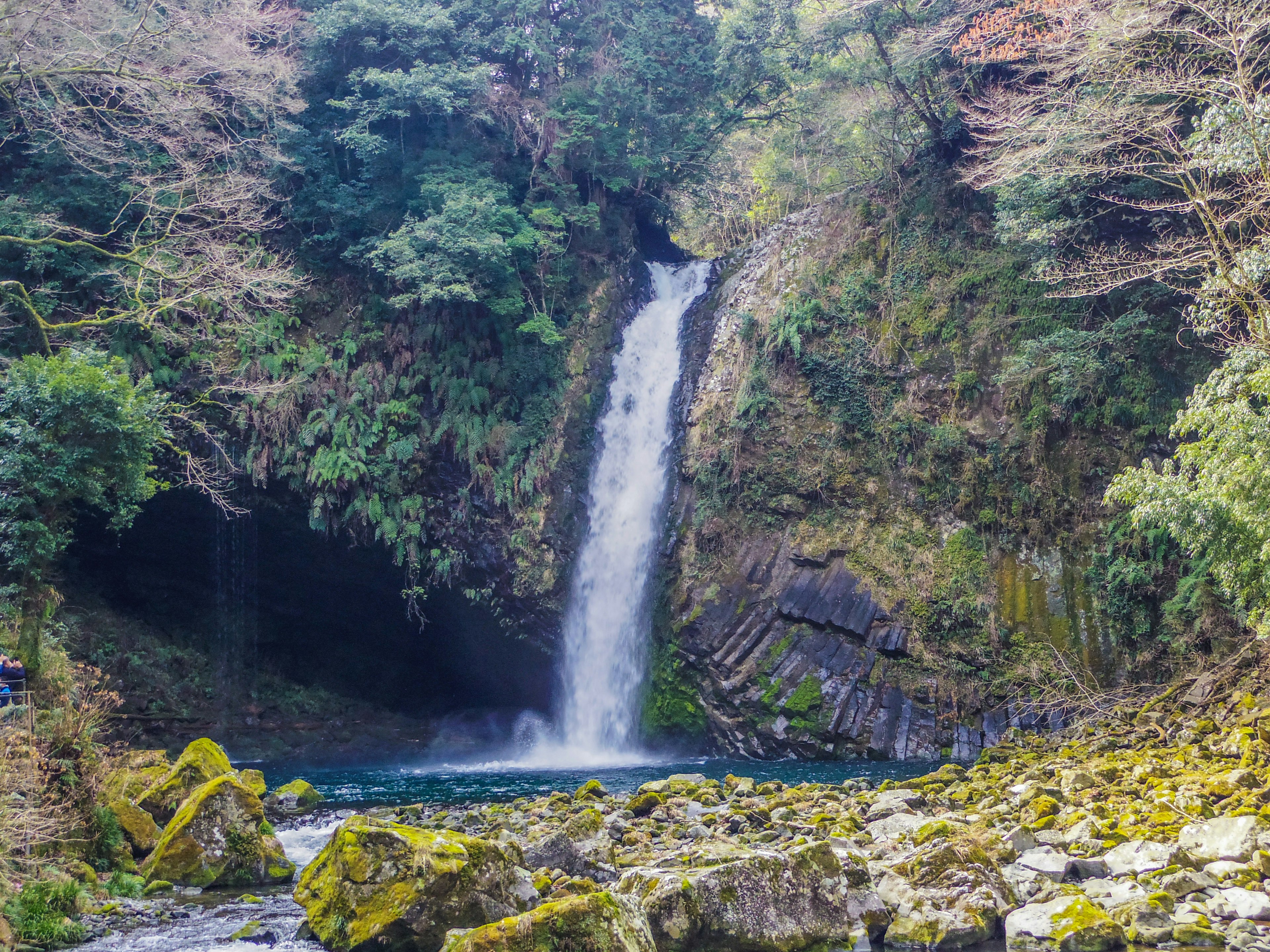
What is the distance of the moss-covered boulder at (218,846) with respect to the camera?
756cm

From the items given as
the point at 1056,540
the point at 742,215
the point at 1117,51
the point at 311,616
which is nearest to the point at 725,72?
the point at 742,215

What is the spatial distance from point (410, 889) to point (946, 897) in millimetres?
3406

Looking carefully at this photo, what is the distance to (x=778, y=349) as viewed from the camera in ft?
59.6

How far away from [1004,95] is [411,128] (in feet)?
41.5

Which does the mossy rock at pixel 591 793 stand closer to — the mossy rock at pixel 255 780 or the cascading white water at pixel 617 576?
the mossy rock at pixel 255 780

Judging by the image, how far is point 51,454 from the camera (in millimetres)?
11656

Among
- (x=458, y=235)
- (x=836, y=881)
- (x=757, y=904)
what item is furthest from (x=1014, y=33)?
(x=757, y=904)

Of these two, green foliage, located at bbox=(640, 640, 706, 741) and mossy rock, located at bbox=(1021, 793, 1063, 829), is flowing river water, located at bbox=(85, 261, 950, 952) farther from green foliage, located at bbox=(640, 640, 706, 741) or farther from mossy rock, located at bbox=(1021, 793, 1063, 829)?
mossy rock, located at bbox=(1021, 793, 1063, 829)

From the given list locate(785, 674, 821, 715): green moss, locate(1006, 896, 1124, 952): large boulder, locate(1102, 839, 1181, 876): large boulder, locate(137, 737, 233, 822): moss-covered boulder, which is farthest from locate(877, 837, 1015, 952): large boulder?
locate(785, 674, 821, 715): green moss

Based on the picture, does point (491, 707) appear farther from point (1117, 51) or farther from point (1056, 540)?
point (1117, 51)

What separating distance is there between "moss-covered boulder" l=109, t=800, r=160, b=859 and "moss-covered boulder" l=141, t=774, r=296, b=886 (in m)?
0.54

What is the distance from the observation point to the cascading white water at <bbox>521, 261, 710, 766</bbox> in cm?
1755

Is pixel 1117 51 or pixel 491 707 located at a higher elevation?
pixel 1117 51

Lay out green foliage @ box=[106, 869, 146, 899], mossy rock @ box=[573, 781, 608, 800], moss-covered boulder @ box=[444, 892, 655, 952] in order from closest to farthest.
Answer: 1. moss-covered boulder @ box=[444, 892, 655, 952]
2. green foliage @ box=[106, 869, 146, 899]
3. mossy rock @ box=[573, 781, 608, 800]
